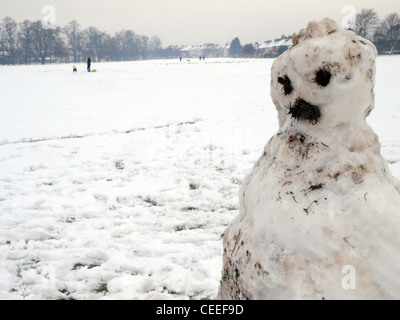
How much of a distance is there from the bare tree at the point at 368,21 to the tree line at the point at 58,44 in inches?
2293

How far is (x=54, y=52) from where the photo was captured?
8488 centimetres

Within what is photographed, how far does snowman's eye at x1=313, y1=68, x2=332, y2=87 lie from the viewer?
185 centimetres

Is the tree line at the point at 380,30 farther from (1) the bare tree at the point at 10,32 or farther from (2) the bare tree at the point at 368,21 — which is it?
(1) the bare tree at the point at 10,32

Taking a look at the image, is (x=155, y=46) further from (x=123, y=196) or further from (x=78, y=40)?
(x=123, y=196)

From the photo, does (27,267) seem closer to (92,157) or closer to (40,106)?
(92,157)

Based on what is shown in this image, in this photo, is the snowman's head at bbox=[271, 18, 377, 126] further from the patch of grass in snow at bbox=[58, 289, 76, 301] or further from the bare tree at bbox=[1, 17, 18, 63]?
the bare tree at bbox=[1, 17, 18, 63]

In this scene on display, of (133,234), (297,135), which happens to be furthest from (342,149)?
(133,234)

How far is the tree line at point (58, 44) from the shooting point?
81312mm

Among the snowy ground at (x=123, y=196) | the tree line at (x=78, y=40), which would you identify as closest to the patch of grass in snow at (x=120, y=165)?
the snowy ground at (x=123, y=196)

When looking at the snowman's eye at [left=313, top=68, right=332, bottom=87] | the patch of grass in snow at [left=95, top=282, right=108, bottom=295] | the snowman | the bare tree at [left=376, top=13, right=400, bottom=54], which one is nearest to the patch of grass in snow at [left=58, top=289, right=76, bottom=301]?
the patch of grass in snow at [left=95, top=282, right=108, bottom=295]

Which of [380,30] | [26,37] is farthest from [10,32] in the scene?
[380,30]

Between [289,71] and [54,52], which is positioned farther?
[54,52]

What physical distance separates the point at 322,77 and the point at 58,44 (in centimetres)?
9517

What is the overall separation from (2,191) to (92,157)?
2161 millimetres
